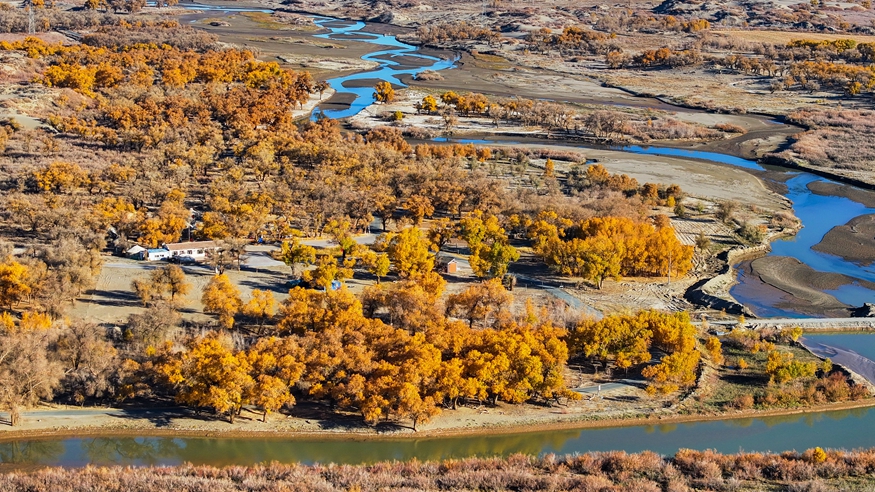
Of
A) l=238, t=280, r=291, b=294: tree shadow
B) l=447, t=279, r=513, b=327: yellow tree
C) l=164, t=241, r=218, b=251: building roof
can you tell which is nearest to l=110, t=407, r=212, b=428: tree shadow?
l=238, t=280, r=291, b=294: tree shadow

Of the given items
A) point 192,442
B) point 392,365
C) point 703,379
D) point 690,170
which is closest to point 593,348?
point 703,379

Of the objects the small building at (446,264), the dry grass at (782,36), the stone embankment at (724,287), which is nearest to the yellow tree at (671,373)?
the stone embankment at (724,287)

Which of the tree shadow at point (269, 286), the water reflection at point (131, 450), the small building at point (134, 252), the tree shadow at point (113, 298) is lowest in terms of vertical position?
the water reflection at point (131, 450)

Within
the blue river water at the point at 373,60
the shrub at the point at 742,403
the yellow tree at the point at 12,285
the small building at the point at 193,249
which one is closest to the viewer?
the shrub at the point at 742,403

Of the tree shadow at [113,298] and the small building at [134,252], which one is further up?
the small building at [134,252]

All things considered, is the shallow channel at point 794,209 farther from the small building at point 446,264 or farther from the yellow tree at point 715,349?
the small building at point 446,264

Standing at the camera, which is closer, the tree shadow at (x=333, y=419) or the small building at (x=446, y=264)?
the tree shadow at (x=333, y=419)

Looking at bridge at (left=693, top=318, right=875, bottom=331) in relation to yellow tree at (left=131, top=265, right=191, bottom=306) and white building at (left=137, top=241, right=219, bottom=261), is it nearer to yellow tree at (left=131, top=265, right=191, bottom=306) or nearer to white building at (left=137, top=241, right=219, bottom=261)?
yellow tree at (left=131, top=265, right=191, bottom=306)

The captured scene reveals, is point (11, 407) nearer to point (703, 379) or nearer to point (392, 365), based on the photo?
point (392, 365)
